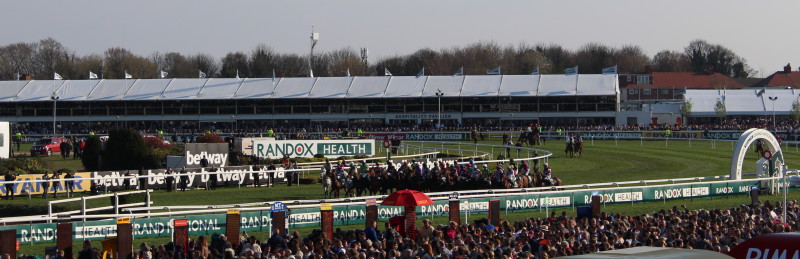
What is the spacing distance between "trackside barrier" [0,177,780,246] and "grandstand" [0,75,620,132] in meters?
50.4

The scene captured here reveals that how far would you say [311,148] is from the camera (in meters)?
42.4

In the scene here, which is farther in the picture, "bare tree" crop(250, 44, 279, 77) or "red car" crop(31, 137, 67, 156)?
"bare tree" crop(250, 44, 279, 77)

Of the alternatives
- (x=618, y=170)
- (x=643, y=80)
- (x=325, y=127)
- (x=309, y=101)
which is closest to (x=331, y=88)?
(x=309, y=101)

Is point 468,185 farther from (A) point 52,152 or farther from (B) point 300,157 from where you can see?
(A) point 52,152

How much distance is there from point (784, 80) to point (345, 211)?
102 m

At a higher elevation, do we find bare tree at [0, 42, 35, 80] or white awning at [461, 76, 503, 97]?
bare tree at [0, 42, 35, 80]

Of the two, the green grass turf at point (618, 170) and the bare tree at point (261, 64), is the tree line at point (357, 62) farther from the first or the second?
the green grass turf at point (618, 170)

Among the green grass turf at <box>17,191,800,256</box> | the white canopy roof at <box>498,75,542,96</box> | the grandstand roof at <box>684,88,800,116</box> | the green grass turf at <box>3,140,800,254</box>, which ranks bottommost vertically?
the green grass turf at <box>17,191,800,256</box>

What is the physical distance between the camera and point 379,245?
44.7 ft

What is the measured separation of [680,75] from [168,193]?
9154 centimetres

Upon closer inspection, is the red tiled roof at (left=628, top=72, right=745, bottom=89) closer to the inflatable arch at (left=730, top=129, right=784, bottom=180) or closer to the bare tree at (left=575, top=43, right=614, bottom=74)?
the bare tree at (left=575, top=43, right=614, bottom=74)

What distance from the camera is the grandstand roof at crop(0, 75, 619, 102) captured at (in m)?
78.9

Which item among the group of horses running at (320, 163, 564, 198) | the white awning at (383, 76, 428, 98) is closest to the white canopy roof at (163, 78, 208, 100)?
the white awning at (383, 76, 428, 98)

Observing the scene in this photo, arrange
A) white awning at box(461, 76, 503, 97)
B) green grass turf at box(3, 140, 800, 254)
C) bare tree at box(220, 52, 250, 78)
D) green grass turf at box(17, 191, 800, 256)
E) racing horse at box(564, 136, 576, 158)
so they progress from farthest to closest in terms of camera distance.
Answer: bare tree at box(220, 52, 250, 78)
white awning at box(461, 76, 503, 97)
racing horse at box(564, 136, 576, 158)
green grass turf at box(3, 140, 800, 254)
green grass turf at box(17, 191, 800, 256)
